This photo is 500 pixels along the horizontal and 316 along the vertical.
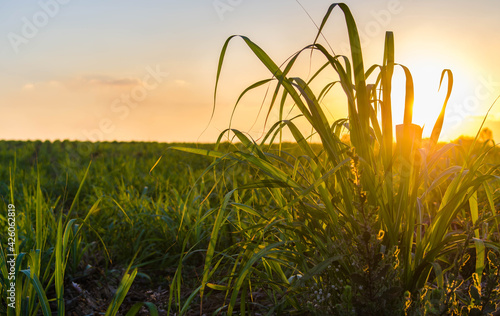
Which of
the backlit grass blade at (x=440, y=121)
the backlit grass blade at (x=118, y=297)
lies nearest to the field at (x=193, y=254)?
the backlit grass blade at (x=118, y=297)

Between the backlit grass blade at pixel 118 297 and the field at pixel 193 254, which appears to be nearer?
the field at pixel 193 254

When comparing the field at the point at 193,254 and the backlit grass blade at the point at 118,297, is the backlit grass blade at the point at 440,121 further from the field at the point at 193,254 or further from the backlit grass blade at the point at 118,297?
the backlit grass blade at the point at 118,297

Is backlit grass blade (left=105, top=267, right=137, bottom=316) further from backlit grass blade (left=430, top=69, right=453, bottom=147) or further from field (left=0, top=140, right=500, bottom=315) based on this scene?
backlit grass blade (left=430, top=69, right=453, bottom=147)

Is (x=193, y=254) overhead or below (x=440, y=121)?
below

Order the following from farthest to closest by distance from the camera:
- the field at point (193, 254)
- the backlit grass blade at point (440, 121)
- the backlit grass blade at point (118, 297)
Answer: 1. the backlit grass blade at point (440, 121)
2. the backlit grass blade at point (118, 297)
3. the field at point (193, 254)

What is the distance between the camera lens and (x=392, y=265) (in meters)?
1.56

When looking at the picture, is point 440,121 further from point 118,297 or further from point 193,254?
point 193,254

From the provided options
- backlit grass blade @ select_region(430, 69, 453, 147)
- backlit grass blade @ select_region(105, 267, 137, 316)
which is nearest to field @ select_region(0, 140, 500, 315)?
backlit grass blade @ select_region(105, 267, 137, 316)

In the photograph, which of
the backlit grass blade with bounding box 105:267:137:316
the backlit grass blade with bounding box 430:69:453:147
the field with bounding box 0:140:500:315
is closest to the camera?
the field with bounding box 0:140:500:315

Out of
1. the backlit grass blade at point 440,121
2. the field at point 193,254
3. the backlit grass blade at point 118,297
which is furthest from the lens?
the backlit grass blade at point 440,121

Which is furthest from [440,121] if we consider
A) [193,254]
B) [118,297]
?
[193,254]

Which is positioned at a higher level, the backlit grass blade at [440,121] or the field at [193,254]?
the backlit grass blade at [440,121]

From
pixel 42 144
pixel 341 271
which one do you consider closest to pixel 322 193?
pixel 341 271

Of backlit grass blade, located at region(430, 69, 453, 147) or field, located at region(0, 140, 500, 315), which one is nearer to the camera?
field, located at region(0, 140, 500, 315)
